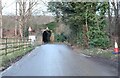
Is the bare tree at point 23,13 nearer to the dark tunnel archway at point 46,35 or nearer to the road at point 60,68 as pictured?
the dark tunnel archway at point 46,35

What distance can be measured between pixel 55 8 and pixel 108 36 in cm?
1152

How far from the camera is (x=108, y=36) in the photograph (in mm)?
37375

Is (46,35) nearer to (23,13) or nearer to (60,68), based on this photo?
(23,13)

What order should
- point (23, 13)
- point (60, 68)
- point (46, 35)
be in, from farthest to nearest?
point (46, 35), point (23, 13), point (60, 68)

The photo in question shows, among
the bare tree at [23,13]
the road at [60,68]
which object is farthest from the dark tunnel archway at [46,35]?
the road at [60,68]

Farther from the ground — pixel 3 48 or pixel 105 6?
pixel 105 6

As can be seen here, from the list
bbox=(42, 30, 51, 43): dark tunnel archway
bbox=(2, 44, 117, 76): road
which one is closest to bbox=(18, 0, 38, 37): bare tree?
bbox=(42, 30, 51, 43): dark tunnel archway

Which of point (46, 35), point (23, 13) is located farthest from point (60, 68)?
point (46, 35)

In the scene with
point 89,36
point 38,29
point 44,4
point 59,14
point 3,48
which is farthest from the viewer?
point 38,29

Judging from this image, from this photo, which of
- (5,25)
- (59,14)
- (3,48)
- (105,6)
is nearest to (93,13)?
(105,6)

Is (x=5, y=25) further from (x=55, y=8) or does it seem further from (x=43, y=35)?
(x=55, y=8)

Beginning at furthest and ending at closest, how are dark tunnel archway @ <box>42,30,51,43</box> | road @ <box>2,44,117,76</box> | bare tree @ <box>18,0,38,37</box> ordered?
dark tunnel archway @ <box>42,30,51,43</box>
bare tree @ <box>18,0,38,37</box>
road @ <box>2,44,117,76</box>

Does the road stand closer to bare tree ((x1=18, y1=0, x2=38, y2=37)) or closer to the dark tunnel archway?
bare tree ((x1=18, y1=0, x2=38, y2=37))

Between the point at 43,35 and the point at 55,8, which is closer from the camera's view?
the point at 55,8
